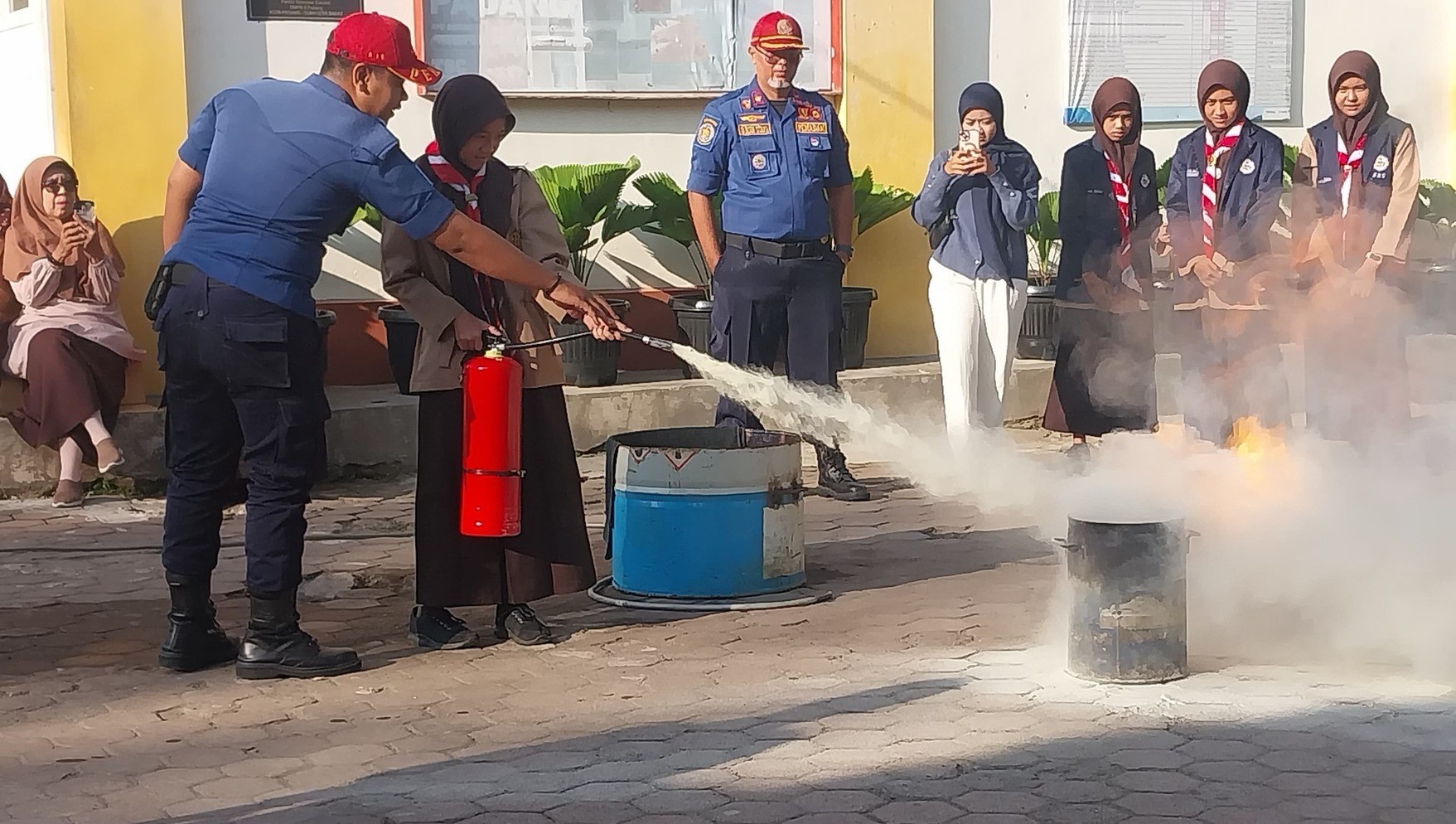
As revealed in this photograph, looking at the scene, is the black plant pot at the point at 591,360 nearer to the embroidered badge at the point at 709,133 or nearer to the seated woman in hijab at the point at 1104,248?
the embroidered badge at the point at 709,133

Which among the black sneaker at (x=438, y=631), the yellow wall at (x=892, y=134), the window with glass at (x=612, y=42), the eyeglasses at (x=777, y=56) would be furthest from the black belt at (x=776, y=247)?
the yellow wall at (x=892, y=134)

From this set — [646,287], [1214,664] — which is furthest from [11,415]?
[1214,664]

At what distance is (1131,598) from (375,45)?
9.90 ft

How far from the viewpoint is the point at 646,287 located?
38.1ft

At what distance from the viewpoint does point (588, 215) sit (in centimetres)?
1076

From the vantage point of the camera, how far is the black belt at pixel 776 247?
8.48 m

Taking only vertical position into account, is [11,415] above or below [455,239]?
below

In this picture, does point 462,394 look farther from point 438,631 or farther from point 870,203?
point 870,203

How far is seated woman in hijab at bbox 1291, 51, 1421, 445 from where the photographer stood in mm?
8766

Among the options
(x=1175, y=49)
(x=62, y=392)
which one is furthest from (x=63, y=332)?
(x=1175, y=49)

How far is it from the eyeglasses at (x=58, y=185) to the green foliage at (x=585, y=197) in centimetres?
273

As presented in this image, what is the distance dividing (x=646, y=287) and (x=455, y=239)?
19.3ft

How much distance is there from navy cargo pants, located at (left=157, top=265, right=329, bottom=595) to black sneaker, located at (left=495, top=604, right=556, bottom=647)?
33.1 inches

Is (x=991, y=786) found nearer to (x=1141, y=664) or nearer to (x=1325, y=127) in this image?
(x=1141, y=664)
